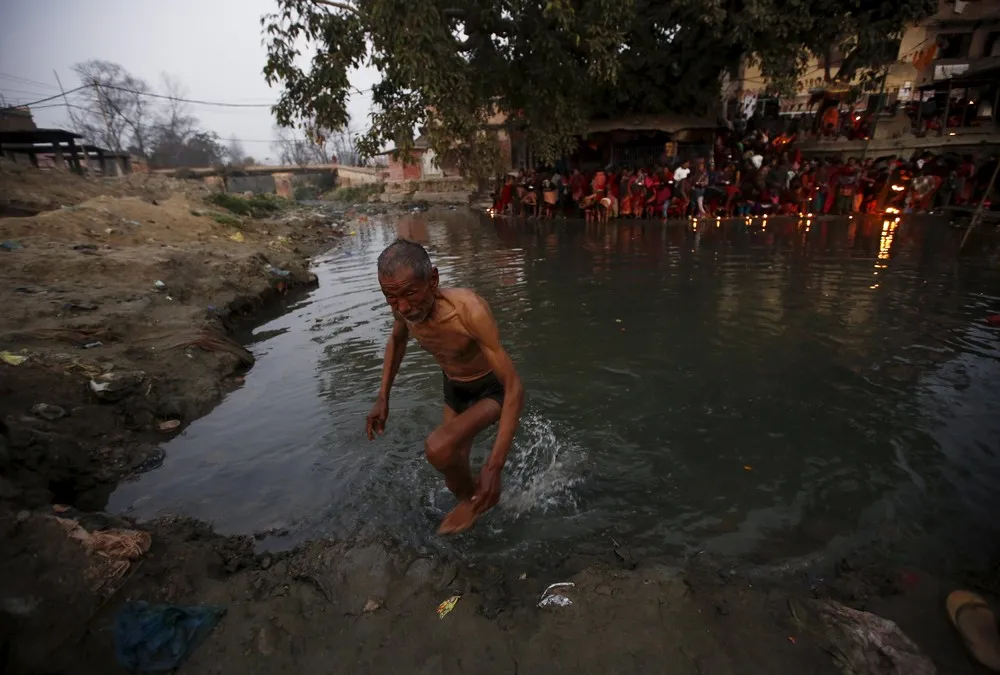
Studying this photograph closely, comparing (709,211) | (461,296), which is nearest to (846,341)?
(461,296)

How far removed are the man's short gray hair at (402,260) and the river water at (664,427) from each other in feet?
5.61

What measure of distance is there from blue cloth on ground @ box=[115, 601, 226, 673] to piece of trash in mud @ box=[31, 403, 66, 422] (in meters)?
2.56

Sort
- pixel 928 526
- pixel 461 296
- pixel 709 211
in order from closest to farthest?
pixel 461 296 < pixel 928 526 < pixel 709 211

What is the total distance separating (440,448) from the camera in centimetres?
284

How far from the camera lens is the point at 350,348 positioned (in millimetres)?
6512

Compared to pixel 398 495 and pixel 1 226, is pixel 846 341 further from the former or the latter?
pixel 1 226

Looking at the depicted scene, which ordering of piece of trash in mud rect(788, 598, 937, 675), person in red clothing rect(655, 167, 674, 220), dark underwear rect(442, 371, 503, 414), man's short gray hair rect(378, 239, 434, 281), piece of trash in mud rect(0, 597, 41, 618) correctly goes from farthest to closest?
person in red clothing rect(655, 167, 674, 220), dark underwear rect(442, 371, 503, 414), man's short gray hair rect(378, 239, 434, 281), piece of trash in mud rect(0, 597, 41, 618), piece of trash in mud rect(788, 598, 937, 675)

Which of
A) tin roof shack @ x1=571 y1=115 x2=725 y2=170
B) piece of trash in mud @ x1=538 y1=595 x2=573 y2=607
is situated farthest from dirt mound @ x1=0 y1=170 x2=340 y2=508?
tin roof shack @ x1=571 y1=115 x2=725 y2=170

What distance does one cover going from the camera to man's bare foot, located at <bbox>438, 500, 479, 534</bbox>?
309 centimetres

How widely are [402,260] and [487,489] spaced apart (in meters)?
1.35

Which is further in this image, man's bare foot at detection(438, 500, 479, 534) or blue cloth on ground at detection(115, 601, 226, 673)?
man's bare foot at detection(438, 500, 479, 534)

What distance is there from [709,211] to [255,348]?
622 inches

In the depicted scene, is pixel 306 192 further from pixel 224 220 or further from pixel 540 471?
pixel 540 471

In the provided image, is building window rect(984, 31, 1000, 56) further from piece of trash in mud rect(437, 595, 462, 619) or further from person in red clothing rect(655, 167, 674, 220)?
piece of trash in mud rect(437, 595, 462, 619)
